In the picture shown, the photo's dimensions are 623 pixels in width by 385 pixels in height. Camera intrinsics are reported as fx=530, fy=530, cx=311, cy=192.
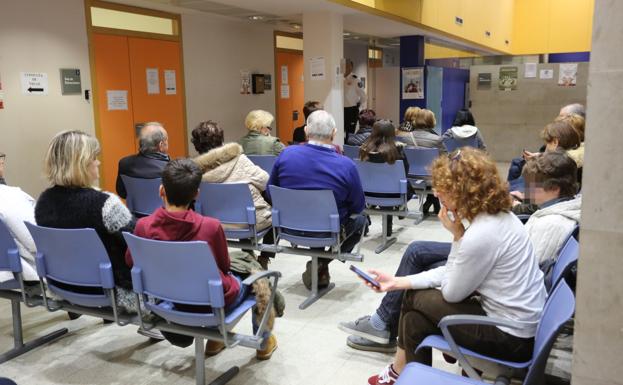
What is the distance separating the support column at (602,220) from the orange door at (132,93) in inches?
218

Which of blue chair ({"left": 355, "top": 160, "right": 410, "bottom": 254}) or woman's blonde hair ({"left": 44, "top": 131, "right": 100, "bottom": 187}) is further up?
woman's blonde hair ({"left": 44, "top": 131, "right": 100, "bottom": 187})

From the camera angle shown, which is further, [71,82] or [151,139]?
[71,82]

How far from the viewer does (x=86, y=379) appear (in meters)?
2.70

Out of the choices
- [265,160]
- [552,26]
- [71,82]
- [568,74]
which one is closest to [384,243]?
[265,160]

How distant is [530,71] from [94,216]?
32.4ft

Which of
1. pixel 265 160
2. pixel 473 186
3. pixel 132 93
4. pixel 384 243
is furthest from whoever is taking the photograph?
pixel 132 93

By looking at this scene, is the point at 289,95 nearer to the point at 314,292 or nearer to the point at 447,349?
the point at 314,292

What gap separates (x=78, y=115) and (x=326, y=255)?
360cm

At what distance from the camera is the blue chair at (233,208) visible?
3537mm

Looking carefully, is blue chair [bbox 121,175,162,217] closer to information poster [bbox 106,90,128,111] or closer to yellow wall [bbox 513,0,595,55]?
information poster [bbox 106,90,128,111]

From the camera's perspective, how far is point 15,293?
2.84m

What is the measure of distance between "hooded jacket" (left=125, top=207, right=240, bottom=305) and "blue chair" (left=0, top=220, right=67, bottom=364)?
794 mm

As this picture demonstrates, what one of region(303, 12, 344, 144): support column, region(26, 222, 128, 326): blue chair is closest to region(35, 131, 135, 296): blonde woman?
region(26, 222, 128, 326): blue chair

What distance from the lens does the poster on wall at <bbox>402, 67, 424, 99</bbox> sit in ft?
29.2
